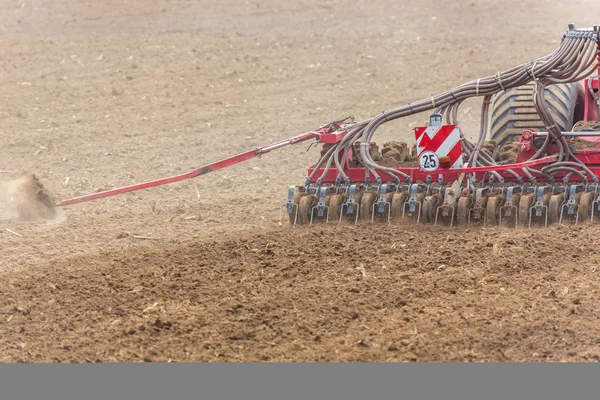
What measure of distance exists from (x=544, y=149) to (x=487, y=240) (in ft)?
3.84

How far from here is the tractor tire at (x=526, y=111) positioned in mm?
9695


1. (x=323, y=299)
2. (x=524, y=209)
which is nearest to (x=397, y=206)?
(x=524, y=209)

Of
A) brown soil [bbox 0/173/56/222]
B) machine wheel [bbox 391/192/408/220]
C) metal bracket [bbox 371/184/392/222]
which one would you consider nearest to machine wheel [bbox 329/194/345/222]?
metal bracket [bbox 371/184/392/222]

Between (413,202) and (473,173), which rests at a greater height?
(473,173)

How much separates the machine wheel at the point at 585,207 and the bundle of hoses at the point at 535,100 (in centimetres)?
21

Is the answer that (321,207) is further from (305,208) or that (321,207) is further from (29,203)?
(29,203)

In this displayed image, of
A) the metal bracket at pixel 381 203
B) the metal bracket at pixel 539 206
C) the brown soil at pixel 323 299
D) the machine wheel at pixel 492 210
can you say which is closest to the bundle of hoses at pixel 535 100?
the metal bracket at pixel 381 203

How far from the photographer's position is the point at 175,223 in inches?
372

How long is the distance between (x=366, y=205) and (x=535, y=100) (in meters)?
1.61

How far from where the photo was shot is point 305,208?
28.0ft

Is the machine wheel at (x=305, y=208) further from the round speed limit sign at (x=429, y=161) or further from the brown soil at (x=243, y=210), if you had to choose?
the round speed limit sign at (x=429, y=161)

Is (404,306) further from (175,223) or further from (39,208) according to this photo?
(39,208)

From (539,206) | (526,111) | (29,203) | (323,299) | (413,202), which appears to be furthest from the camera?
(526,111)

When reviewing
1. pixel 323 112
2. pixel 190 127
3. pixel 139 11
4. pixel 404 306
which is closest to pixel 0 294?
pixel 404 306
